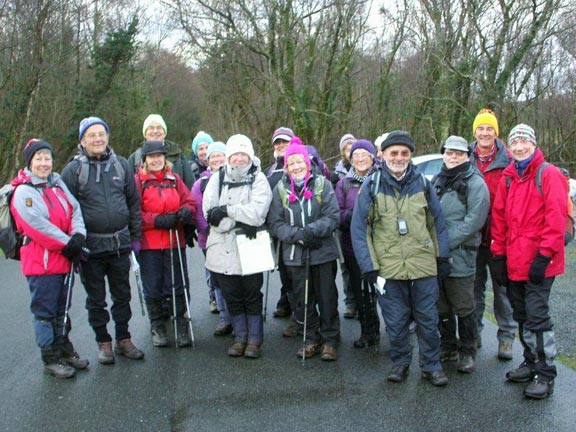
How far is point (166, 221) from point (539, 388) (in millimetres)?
3473

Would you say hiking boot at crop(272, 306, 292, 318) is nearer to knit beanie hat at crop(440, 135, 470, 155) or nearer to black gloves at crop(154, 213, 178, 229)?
black gloves at crop(154, 213, 178, 229)

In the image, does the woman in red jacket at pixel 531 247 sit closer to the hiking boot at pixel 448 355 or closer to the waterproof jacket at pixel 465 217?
the waterproof jacket at pixel 465 217

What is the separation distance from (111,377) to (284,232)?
1.94 metres

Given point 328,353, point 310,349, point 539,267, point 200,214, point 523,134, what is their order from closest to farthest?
point 539,267, point 523,134, point 328,353, point 310,349, point 200,214

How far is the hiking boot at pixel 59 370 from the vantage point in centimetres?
495

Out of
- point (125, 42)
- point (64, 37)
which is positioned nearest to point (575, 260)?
point (64, 37)

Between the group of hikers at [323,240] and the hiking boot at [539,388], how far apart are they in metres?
0.01

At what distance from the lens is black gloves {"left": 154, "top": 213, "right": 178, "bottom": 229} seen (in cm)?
551

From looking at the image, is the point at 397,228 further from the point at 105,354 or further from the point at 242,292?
the point at 105,354

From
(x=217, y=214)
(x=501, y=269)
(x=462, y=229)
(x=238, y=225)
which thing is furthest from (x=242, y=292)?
(x=501, y=269)

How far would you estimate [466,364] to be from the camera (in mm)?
4957

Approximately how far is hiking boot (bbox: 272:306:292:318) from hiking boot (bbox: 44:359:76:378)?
2.46m

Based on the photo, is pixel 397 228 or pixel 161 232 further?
pixel 161 232

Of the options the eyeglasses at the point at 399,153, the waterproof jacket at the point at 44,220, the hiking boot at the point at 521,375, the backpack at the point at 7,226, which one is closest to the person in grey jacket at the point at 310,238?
the eyeglasses at the point at 399,153
